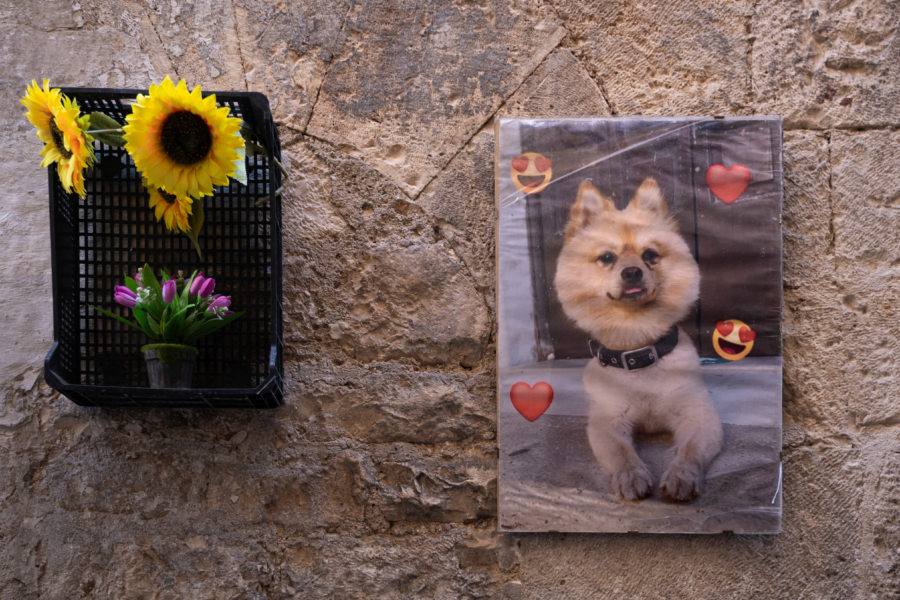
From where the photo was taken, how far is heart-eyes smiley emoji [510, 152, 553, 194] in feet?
4.46

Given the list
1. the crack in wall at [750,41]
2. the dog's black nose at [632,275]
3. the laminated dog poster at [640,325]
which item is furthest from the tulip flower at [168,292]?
the crack in wall at [750,41]

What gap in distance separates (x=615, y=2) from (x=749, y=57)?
1.01ft

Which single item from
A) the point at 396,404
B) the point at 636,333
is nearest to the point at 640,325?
the point at 636,333

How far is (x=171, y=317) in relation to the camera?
1.21 meters

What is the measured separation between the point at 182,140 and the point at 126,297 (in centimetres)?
31

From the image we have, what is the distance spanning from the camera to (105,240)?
53.3 inches

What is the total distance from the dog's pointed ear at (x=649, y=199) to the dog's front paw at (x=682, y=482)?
1.67ft

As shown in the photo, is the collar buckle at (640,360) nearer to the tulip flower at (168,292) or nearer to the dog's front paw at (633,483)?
the dog's front paw at (633,483)

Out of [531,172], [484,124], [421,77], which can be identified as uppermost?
[421,77]

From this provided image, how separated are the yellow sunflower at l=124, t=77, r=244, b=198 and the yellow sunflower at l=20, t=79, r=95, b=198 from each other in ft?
0.27

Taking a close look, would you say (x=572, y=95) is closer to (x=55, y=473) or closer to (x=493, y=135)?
(x=493, y=135)

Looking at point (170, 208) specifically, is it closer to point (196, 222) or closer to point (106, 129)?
point (196, 222)

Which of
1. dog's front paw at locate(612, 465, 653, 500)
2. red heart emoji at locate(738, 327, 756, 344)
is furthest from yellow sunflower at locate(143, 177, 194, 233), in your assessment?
red heart emoji at locate(738, 327, 756, 344)

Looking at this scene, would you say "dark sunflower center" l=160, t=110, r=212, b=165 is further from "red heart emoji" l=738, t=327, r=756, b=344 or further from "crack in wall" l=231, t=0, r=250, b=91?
"red heart emoji" l=738, t=327, r=756, b=344
